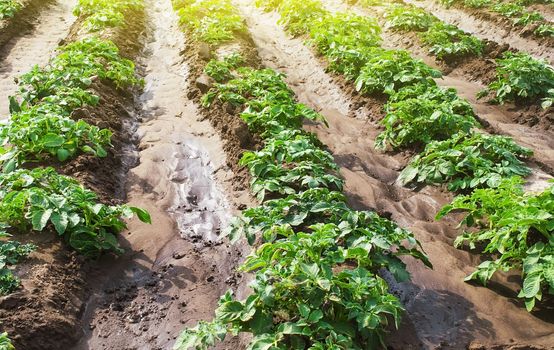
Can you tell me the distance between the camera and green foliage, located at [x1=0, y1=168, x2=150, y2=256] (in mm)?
4152

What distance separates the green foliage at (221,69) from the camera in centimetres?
792

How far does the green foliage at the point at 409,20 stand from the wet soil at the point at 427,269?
366 cm

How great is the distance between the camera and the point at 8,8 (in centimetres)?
1078

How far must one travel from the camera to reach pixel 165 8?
13516 millimetres

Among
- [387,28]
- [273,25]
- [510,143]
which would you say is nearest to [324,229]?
[510,143]

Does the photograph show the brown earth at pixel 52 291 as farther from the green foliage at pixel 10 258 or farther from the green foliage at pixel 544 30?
the green foliage at pixel 544 30

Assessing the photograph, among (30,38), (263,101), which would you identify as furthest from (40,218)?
(30,38)

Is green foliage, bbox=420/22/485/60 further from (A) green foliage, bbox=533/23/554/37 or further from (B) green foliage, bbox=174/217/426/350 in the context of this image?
(B) green foliage, bbox=174/217/426/350

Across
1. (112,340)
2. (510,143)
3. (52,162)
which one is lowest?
(112,340)

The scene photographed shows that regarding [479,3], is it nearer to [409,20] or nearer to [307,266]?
[409,20]

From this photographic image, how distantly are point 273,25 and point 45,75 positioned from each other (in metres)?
6.82

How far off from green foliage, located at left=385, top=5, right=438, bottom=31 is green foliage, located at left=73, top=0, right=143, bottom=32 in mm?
5970

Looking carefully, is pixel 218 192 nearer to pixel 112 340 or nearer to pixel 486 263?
pixel 112 340

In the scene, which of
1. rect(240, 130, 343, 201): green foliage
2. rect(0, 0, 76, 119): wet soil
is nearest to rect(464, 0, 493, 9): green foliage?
rect(240, 130, 343, 201): green foliage
